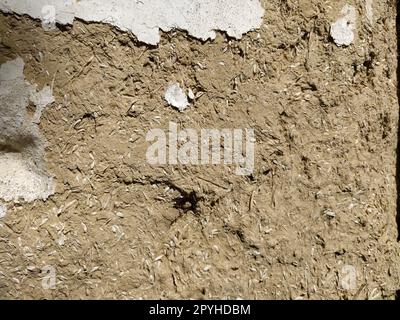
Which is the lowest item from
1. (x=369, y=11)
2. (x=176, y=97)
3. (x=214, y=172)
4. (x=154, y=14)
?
(x=214, y=172)

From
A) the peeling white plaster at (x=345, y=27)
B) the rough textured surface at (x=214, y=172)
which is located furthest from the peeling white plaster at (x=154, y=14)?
the peeling white plaster at (x=345, y=27)

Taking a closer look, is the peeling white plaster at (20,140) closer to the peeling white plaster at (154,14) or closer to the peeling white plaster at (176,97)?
the peeling white plaster at (154,14)

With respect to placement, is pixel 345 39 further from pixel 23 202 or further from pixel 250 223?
pixel 23 202

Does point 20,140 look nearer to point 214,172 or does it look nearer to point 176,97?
point 176,97

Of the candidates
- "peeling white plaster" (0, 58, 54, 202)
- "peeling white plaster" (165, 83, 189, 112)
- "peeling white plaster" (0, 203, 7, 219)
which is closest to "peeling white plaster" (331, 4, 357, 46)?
"peeling white plaster" (165, 83, 189, 112)


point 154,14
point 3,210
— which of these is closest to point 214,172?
point 154,14

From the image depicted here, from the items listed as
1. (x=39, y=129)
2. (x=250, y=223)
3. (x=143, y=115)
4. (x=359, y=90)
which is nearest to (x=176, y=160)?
(x=143, y=115)
